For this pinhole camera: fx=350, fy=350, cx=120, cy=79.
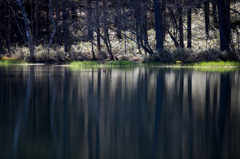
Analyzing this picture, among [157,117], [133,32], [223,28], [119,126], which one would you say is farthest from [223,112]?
[223,28]

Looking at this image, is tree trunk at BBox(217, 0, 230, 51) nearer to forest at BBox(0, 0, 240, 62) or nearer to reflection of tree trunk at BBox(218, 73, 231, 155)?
forest at BBox(0, 0, 240, 62)

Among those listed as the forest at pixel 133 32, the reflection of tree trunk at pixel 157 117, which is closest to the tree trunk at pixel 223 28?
the forest at pixel 133 32

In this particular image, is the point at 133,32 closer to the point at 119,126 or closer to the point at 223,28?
the point at 223,28

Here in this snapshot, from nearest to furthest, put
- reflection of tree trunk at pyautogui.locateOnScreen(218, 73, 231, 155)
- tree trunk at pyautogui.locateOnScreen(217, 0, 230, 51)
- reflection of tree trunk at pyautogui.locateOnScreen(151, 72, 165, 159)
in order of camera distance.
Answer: reflection of tree trunk at pyautogui.locateOnScreen(151, 72, 165, 159) < reflection of tree trunk at pyautogui.locateOnScreen(218, 73, 231, 155) < tree trunk at pyautogui.locateOnScreen(217, 0, 230, 51)

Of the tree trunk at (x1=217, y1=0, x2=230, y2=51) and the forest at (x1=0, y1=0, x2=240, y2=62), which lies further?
the tree trunk at (x1=217, y1=0, x2=230, y2=51)

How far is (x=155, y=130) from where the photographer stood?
19.1ft

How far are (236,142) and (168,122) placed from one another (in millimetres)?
1527

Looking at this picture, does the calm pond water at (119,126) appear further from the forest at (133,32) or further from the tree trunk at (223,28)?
the tree trunk at (223,28)

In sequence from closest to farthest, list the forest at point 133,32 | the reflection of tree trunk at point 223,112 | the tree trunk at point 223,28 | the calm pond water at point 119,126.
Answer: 1. the calm pond water at point 119,126
2. the reflection of tree trunk at point 223,112
3. the forest at point 133,32
4. the tree trunk at point 223,28

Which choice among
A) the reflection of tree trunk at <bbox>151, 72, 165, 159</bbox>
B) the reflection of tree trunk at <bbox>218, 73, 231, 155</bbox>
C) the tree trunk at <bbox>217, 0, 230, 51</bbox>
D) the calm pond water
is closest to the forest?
the tree trunk at <bbox>217, 0, 230, 51</bbox>

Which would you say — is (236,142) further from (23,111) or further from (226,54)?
(226,54)

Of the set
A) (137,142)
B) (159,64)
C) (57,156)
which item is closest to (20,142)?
(57,156)

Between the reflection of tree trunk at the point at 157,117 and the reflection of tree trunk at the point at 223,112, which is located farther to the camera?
the reflection of tree trunk at the point at 223,112

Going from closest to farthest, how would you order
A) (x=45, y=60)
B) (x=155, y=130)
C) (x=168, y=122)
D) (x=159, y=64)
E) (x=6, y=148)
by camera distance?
(x=6, y=148), (x=155, y=130), (x=168, y=122), (x=159, y=64), (x=45, y=60)
